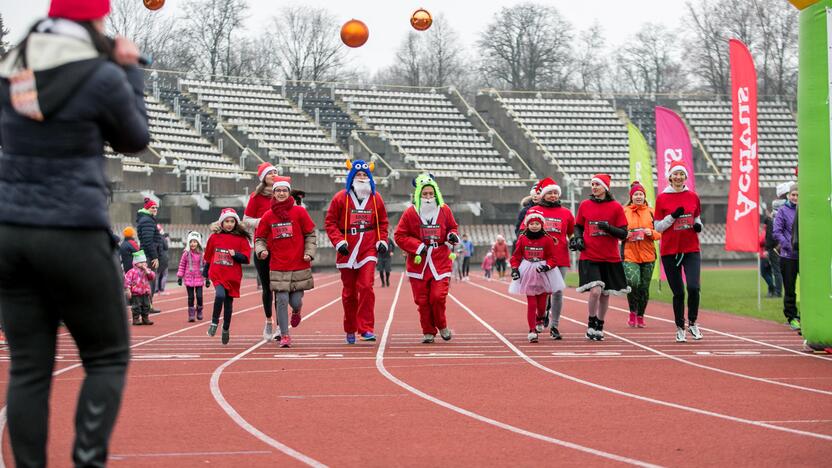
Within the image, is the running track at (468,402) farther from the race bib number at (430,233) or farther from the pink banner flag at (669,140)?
the pink banner flag at (669,140)

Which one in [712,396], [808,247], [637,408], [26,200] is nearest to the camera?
[26,200]

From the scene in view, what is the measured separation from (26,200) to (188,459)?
2.51 metres

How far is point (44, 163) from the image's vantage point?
404cm

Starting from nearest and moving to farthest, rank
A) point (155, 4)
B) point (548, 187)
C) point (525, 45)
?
point (548, 187)
point (155, 4)
point (525, 45)

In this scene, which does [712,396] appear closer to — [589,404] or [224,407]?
[589,404]

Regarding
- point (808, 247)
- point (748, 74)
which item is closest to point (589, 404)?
point (808, 247)

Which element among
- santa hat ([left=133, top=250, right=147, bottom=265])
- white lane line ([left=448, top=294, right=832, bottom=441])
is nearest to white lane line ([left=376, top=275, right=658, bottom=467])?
white lane line ([left=448, top=294, right=832, bottom=441])

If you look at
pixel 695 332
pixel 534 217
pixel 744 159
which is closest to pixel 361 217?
pixel 534 217

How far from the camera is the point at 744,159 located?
19.4 m

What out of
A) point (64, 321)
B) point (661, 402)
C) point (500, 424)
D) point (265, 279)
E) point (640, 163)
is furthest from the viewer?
point (640, 163)

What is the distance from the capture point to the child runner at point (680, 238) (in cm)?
1351

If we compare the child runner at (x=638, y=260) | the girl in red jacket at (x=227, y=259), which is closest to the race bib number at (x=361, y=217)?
the girl in red jacket at (x=227, y=259)

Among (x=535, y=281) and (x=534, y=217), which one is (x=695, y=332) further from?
(x=534, y=217)

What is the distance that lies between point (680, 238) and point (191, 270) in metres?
8.82
